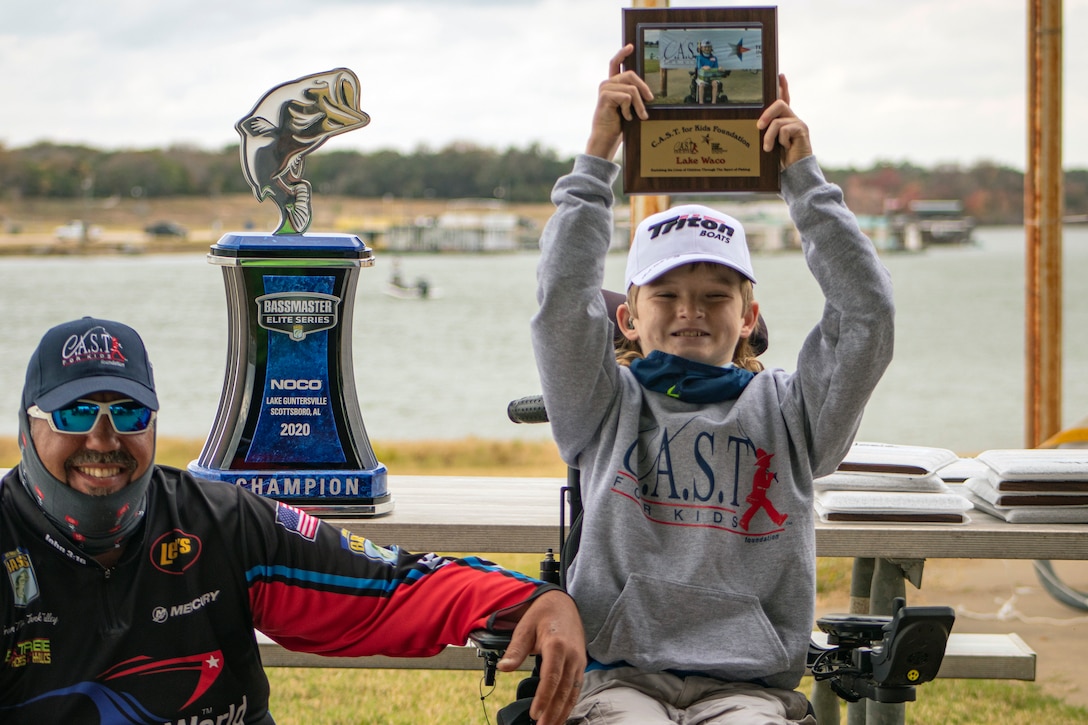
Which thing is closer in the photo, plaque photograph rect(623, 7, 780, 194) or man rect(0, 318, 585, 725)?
man rect(0, 318, 585, 725)

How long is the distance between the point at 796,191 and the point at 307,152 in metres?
1.06

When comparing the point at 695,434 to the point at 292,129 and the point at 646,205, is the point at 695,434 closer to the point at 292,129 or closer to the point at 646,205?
the point at 292,129

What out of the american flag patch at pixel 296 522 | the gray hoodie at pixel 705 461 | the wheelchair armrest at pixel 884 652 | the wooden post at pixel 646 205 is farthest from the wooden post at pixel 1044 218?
the american flag patch at pixel 296 522

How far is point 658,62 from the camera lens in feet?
6.34

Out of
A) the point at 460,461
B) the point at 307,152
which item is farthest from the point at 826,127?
the point at 307,152

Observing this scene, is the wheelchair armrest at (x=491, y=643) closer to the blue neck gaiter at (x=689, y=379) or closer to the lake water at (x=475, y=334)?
the blue neck gaiter at (x=689, y=379)

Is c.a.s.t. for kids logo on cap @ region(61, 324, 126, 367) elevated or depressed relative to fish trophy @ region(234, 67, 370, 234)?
depressed

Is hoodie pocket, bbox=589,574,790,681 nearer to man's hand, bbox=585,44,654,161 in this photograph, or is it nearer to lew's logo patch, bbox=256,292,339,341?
man's hand, bbox=585,44,654,161

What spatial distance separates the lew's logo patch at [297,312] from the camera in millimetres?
2279

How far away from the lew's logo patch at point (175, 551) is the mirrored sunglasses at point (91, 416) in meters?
0.18

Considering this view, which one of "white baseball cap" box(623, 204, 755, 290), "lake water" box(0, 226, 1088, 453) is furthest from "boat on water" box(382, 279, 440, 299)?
"white baseball cap" box(623, 204, 755, 290)

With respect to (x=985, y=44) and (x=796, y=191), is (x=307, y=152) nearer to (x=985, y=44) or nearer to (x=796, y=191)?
(x=796, y=191)

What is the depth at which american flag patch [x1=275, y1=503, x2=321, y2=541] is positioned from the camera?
1822 millimetres

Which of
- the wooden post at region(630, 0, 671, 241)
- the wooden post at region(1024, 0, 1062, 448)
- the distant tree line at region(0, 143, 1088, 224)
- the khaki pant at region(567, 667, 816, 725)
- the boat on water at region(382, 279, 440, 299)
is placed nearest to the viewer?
the khaki pant at region(567, 667, 816, 725)
